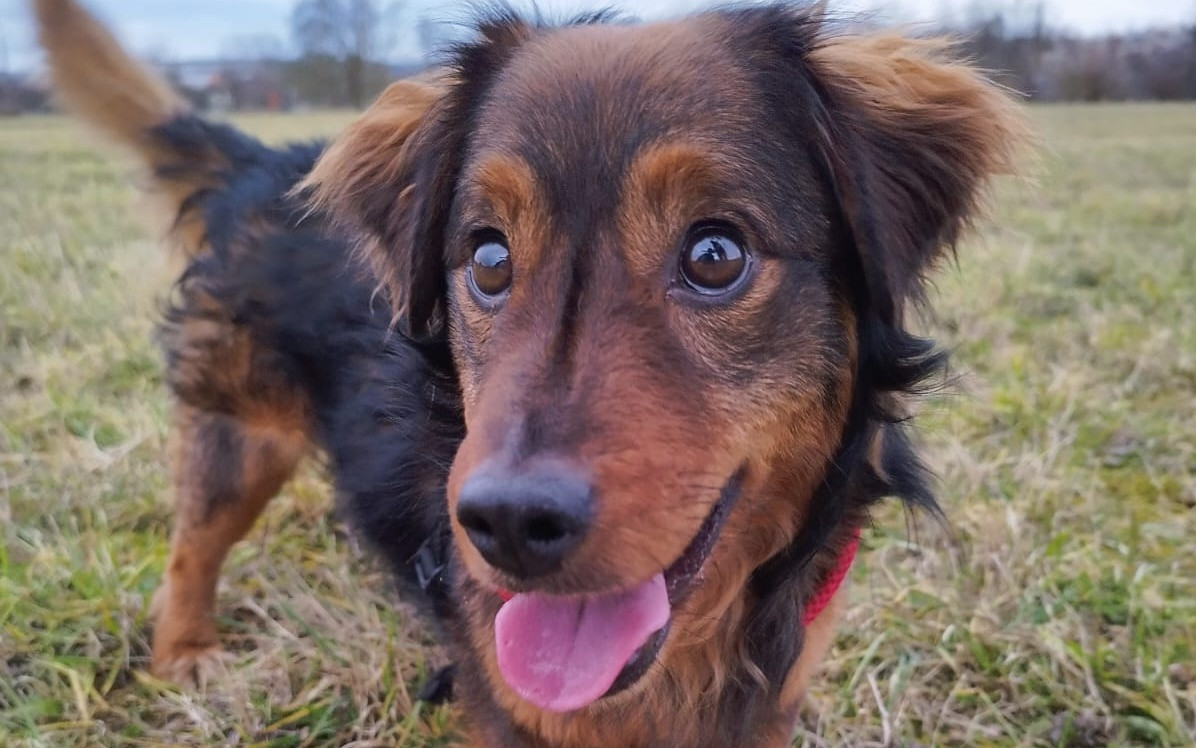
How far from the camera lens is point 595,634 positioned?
1895 millimetres

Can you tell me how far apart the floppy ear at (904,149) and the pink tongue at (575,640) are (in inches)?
31.0

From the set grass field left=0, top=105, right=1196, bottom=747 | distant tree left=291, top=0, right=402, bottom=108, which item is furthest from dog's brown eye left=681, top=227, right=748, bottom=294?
distant tree left=291, top=0, right=402, bottom=108

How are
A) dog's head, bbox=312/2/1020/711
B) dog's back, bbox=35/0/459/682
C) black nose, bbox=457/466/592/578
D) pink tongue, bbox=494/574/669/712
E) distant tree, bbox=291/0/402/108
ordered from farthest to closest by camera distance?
distant tree, bbox=291/0/402/108, dog's back, bbox=35/0/459/682, pink tongue, bbox=494/574/669/712, dog's head, bbox=312/2/1020/711, black nose, bbox=457/466/592/578

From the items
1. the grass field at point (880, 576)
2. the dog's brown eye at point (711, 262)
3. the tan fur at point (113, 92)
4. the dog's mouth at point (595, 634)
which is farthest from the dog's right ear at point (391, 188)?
the grass field at point (880, 576)

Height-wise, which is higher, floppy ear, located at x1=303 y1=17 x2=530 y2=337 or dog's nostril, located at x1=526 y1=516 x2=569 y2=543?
floppy ear, located at x1=303 y1=17 x2=530 y2=337

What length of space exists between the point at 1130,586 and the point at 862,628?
90 cm

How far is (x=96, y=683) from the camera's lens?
3039mm

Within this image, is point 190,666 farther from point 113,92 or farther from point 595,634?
point 113,92

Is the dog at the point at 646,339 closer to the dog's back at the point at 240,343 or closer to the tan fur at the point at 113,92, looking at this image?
the dog's back at the point at 240,343

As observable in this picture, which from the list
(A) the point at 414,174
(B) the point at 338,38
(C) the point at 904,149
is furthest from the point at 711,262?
(B) the point at 338,38

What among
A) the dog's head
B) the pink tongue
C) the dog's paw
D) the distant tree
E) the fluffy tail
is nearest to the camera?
the dog's head

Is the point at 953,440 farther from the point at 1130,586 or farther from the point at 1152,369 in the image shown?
the point at 1152,369

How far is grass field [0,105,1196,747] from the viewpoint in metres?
2.86

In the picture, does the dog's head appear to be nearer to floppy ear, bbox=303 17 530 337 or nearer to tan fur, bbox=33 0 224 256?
floppy ear, bbox=303 17 530 337
